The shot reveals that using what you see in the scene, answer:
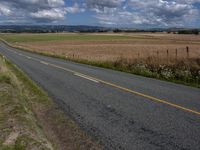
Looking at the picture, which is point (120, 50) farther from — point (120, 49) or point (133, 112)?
point (133, 112)

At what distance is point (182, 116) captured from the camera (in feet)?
24.5

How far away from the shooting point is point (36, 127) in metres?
6.79

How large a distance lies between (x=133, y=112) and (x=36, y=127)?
8.47ft

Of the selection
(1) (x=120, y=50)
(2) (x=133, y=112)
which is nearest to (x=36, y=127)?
(2) (x=133, y=112)

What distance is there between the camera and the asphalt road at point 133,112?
19.5 feet

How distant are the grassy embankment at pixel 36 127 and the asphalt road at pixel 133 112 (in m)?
0.33

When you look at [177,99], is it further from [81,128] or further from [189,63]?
[189,63]

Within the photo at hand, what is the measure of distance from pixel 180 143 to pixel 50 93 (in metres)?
6.50

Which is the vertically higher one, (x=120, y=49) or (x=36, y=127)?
(x=120, y=49)

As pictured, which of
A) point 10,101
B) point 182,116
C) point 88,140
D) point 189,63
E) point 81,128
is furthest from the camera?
point 189,63

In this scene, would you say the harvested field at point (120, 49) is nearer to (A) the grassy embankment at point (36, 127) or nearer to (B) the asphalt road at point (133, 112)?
(B) the asphalt road at point (133, 112)

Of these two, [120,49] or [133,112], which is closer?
[133,112]

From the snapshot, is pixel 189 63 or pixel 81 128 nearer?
pixel 81 128

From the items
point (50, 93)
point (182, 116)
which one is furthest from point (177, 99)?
point (50, 93)
